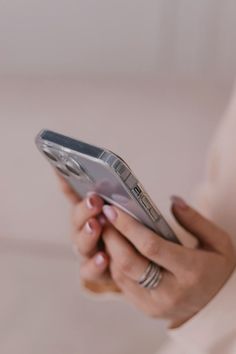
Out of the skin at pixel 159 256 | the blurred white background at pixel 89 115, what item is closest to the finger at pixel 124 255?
the skin at pixel 159 256

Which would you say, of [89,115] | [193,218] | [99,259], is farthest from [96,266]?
[89,115]

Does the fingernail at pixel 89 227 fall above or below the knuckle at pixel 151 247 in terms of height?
below

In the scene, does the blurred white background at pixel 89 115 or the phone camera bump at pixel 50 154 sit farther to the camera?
the blurred white background at pixel 89 115

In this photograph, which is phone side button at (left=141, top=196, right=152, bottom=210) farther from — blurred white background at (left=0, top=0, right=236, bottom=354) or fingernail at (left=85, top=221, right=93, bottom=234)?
blurred white background at (left=0, top=0, right=236, bottom=354)

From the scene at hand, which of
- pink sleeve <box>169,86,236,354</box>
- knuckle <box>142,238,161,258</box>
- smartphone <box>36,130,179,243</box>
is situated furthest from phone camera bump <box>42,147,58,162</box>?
pink sleeve <box>169,86,236,354</box>

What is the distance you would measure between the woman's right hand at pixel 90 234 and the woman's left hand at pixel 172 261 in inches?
0.5

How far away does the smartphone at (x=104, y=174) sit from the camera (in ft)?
1.55

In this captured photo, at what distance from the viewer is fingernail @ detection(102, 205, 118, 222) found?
1.80 feet

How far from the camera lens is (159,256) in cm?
54

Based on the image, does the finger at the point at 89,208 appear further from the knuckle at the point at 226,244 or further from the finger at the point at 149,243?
the knuckle at the point at 226,244

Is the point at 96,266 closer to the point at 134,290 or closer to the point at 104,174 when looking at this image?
the point at 134,290

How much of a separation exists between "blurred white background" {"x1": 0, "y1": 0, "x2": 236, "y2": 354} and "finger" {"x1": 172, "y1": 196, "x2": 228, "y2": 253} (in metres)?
0.29

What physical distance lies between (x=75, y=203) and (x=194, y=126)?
1.24 feet

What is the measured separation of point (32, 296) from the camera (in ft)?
2.94
